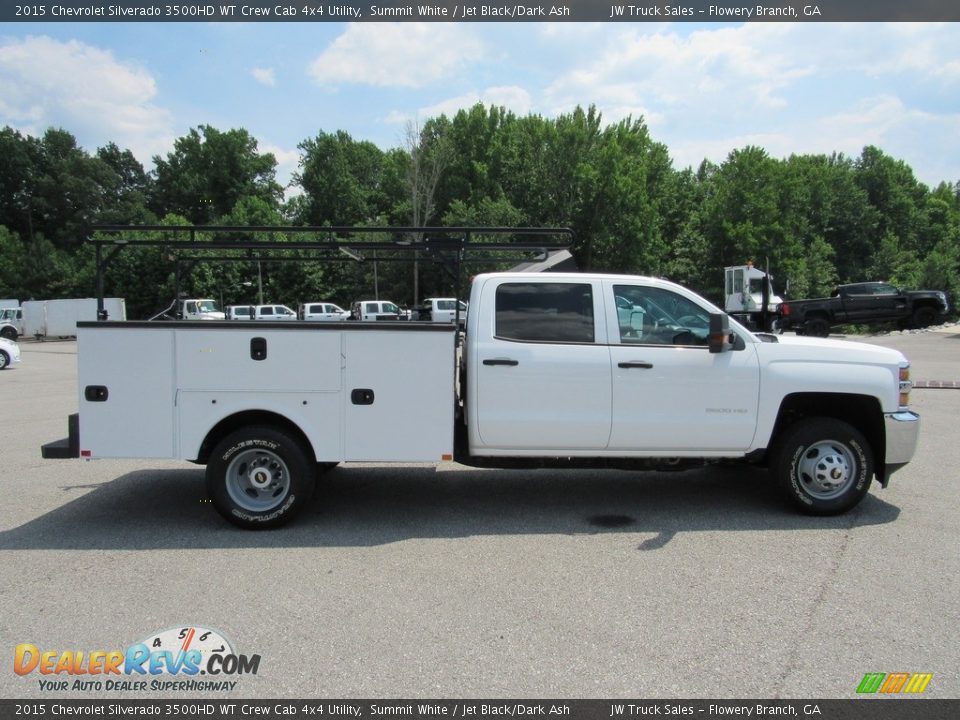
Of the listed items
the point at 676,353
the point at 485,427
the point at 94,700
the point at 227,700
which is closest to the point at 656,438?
the point at 676,353

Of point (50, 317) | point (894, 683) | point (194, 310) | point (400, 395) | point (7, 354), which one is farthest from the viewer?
point (50, 317)

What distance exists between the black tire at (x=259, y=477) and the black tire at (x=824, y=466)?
3.93 m

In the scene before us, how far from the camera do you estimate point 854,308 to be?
2780 cm

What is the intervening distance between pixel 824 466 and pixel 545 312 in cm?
265

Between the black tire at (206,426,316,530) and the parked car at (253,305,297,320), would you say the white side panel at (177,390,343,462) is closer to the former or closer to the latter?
the black tire at (206,426,316,530)

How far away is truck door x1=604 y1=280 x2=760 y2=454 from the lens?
5.75 meters

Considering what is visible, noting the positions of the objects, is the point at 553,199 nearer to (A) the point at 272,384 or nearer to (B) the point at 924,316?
(B) the point at 924,316

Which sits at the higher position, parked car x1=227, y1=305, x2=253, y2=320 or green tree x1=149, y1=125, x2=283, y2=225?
green tree x1=149, y1=125, x2=283, y2=225

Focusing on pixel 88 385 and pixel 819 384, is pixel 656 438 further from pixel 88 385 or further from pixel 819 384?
pixel 88 385

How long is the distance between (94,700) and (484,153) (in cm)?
6127

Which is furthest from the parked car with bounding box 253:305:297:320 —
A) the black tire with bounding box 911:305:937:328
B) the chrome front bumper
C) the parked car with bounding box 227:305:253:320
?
the black tire with bounding box 911:305:937:328

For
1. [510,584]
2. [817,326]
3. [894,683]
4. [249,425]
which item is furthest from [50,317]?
[894,683]

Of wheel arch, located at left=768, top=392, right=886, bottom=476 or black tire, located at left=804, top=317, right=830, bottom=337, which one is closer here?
wheel arch, located at left=768, top=392, right=886, bottom=476

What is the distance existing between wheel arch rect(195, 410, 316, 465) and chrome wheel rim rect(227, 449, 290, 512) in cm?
25
